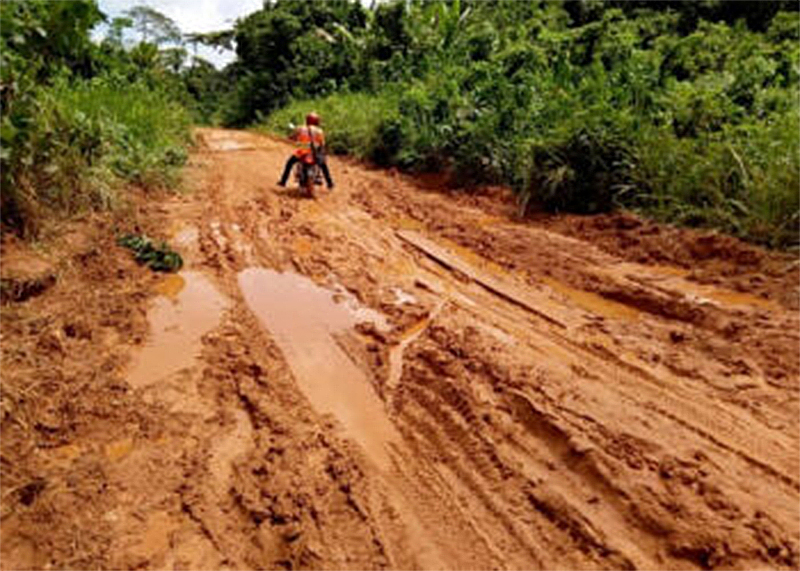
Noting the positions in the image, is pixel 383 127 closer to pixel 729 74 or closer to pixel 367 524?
pixel 729 74

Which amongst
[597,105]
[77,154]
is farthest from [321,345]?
[597,105]

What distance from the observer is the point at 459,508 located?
257 cm

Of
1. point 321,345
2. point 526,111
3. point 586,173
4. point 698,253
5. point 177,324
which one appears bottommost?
point 177,324

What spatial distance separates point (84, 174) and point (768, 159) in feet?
21.7

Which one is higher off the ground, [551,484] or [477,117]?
[477,117]

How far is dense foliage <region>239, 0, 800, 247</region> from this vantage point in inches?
239

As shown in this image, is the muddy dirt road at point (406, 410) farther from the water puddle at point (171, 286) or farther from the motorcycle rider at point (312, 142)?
the motorcycle rider at point (312, 142)

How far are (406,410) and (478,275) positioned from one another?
2.23 m

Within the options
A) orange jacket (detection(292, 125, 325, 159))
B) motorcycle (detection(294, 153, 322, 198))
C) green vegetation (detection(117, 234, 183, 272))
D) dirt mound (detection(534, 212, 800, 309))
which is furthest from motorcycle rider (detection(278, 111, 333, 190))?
dirt mound (detection(534, 212, 800, 309))

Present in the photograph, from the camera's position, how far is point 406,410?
10.9ft

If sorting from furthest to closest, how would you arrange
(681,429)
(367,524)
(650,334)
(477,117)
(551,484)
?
(477,117)
(650,334)
(681,429)
(551,484)
(367,524)

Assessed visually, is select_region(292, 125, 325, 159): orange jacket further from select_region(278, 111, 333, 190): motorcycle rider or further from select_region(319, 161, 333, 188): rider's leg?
select_region(319, 161, 333, 188): rider's leg

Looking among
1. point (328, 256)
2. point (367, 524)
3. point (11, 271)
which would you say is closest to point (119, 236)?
point (11, 271)

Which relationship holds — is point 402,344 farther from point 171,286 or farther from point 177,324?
point 171,286
